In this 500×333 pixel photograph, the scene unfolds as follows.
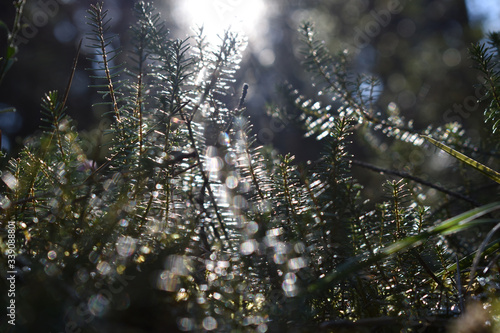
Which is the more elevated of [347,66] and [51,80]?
[51,80]

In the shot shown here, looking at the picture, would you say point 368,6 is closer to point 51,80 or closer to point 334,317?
point 51,80

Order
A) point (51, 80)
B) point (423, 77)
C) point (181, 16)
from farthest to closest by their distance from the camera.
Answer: point (423, 77) → point (51, 80) → point (181, 16)

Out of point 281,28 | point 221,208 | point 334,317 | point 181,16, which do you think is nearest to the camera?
point 334,317

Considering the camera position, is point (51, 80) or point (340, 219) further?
point (51, 80)

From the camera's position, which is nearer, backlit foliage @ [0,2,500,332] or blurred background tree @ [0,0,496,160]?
backlit foliage @ [0,2,500,332]

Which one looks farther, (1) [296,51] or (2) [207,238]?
(1) [296,51]

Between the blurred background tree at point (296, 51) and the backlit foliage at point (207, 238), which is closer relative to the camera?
the backlit foliage at point (207, 238)

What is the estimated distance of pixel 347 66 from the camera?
1077 mm

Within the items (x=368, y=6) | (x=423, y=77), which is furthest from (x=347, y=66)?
(x=368, y=6)

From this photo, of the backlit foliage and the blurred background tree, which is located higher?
the blurred background tree

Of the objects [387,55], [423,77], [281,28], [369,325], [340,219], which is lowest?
[369,325]

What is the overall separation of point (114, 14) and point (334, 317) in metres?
1.99

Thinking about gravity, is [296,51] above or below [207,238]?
above

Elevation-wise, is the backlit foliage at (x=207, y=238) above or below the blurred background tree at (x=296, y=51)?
below
